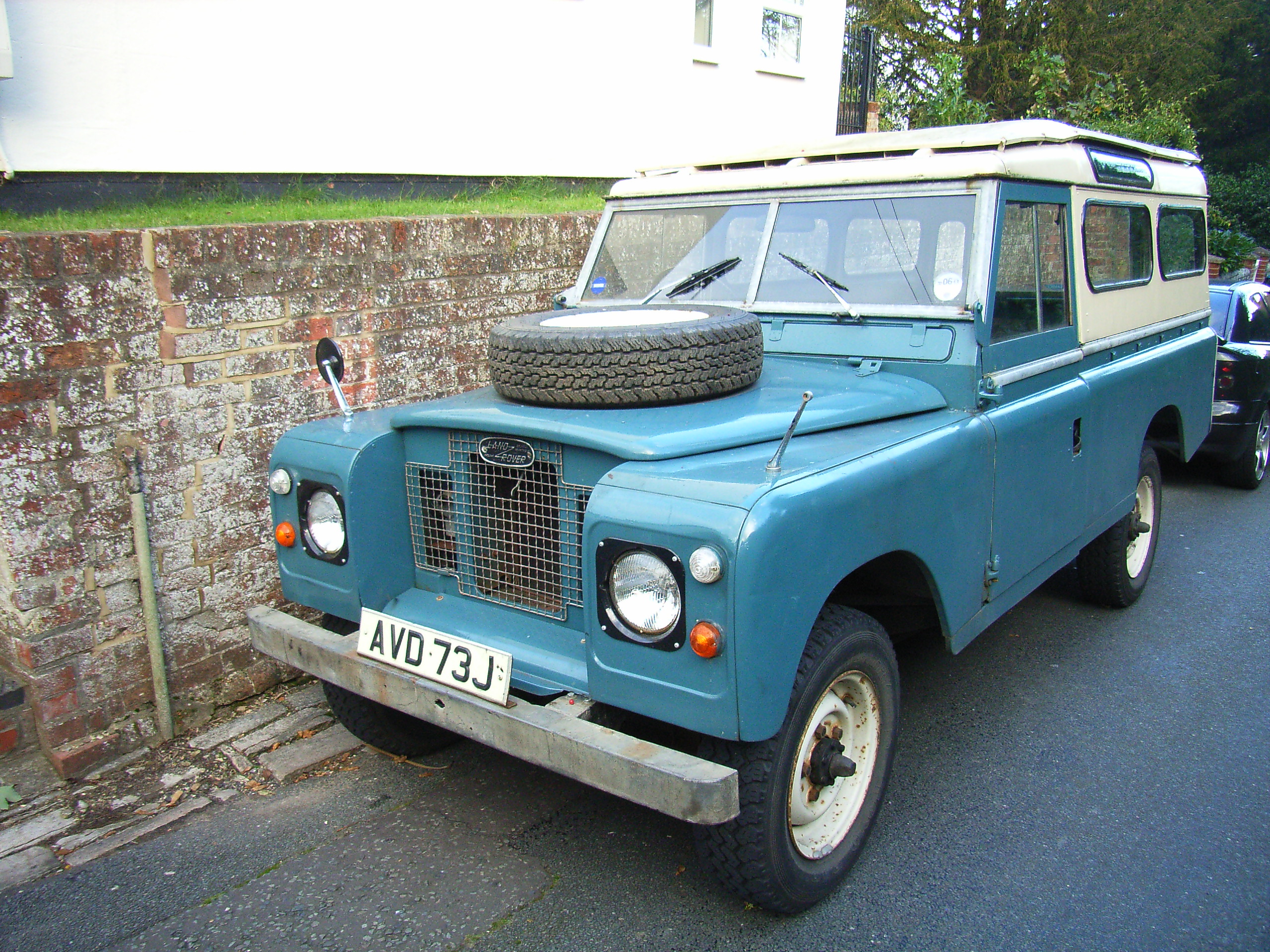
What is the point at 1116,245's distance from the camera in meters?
4.41

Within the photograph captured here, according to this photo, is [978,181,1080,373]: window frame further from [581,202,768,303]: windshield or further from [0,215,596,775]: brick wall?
[0,215,596,775]: brick wall

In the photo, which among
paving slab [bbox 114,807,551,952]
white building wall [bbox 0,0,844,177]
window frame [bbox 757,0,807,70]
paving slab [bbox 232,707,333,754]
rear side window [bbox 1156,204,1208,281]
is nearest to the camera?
paving slab [bbox 114,807,551,952]

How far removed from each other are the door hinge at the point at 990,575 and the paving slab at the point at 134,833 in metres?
2.78

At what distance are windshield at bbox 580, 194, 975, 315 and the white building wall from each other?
49 centimetres

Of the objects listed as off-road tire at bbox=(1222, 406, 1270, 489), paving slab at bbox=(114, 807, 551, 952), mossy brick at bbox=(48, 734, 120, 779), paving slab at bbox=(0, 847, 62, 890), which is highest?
off-road tire at bbox=(1222, 406, 1270, 489)

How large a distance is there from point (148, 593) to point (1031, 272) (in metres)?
3.56

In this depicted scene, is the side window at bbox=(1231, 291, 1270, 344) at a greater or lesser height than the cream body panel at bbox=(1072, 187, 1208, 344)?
lesser

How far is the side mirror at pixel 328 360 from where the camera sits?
11.1 feet

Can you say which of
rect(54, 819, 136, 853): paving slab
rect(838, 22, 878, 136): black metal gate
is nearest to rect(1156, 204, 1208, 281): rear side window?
rect(54, 819, 136, 853): paving slab

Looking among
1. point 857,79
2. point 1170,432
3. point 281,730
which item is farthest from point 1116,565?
point 857,79

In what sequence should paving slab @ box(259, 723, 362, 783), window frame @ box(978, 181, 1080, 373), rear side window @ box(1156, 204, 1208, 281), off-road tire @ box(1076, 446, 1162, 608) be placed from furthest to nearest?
rear side window @ box(1156, 204, 1208, 281), off-road tire @ box(1076, 446, 1162, 608), paving slab @ box(259, 723, 362, 783), window frame @ box(978, 181, 1080, 373)

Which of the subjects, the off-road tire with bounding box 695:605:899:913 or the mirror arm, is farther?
the mirror arm

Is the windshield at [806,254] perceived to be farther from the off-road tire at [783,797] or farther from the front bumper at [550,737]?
the front bumper at [550,737]

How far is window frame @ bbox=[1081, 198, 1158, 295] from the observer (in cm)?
404
